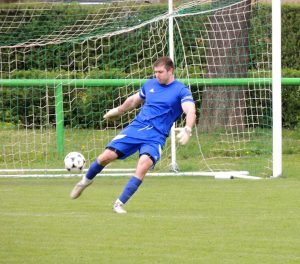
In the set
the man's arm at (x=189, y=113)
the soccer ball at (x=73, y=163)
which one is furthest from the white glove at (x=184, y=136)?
the soccer ball at (x=73, y=163)

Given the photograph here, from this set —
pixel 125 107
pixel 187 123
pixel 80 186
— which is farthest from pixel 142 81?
pixel 187 123

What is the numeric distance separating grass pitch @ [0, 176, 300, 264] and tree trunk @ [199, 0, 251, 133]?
2.68 meters

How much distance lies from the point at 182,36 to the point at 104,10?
3.49m

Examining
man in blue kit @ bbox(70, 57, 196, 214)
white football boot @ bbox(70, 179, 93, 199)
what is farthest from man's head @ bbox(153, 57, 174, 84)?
white football boot @ bbox(70, 179, 93, 199)

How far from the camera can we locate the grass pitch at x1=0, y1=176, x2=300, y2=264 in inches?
344

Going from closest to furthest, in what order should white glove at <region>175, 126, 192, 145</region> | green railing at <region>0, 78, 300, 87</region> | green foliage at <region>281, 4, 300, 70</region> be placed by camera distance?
white glove at <region>175, 126, 192, 145</region> < green railing at <region>0, 78, 300, 87</region> < green foliage at <region>281, 4, 300, 70</region>

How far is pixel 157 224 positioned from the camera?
1059cm

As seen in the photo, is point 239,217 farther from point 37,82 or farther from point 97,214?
point 37,82

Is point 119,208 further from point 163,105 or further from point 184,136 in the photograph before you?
point 163,105

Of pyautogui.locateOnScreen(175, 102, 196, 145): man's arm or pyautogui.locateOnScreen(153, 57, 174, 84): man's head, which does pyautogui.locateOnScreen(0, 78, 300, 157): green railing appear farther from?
pyautogui.locateOnScreen(175, 102, 196, 145): man's arm

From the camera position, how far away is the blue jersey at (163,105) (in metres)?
12.0

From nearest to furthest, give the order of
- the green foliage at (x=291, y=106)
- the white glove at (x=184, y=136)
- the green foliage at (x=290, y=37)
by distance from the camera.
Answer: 1. the white glove at (x=184, y=136)
2. the green foliage at (x=291, y=106)
3. the green foliage at (x=290, y=37)

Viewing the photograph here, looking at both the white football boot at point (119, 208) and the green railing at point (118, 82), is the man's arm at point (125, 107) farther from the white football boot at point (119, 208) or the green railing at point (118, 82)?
the green railing at point (118, 82)

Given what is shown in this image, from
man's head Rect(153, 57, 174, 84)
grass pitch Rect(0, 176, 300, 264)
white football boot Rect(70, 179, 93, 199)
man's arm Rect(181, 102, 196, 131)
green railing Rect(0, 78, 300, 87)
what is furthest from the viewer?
green railing Rect(0, 78, 300, 87)
